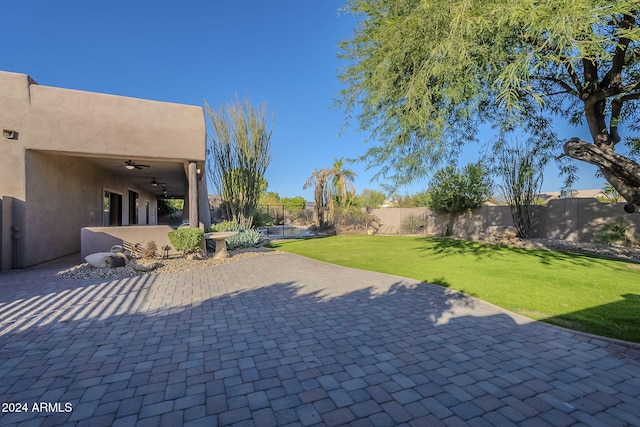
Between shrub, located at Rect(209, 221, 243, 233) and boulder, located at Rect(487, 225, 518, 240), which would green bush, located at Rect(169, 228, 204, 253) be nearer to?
shrub, located at Rect(209, 221, 243, 233)

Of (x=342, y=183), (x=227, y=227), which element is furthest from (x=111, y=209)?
(x=342, y=183)

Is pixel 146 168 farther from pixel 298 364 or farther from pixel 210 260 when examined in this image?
pixel 298 364

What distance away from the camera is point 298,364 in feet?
9.25

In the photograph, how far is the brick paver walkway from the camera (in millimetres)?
2117

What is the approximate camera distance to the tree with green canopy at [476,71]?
3.81 metres

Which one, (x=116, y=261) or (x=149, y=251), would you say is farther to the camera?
(x=149, y=251)

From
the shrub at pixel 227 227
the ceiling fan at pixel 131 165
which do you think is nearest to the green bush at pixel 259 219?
the shrub at pixel 227 227

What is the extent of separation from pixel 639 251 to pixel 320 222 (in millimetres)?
15622

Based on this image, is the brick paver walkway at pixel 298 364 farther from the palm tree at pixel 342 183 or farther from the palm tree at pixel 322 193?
the palm tree at pixel 342 183

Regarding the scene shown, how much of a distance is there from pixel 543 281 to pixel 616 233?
852cm

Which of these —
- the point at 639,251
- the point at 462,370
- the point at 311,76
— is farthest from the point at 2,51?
the point at 639,251

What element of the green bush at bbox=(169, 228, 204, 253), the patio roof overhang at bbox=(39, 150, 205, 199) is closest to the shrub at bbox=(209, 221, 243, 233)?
the patio roof overhang at bbox=(39, 150, 205, 199)

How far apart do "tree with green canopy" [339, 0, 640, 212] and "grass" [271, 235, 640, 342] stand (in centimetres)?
201

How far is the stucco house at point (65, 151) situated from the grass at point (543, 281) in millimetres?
6220
